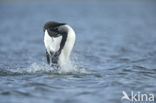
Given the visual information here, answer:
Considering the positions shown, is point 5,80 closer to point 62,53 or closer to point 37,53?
point 62,53

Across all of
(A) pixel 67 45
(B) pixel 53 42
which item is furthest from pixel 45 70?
(A) pixel 67 45

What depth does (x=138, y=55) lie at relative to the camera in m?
16.4

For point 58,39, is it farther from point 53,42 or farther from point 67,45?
point 67,45

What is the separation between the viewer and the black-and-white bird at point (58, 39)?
37.4ft

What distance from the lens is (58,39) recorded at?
11469 mm

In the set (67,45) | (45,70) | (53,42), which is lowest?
(45,70)

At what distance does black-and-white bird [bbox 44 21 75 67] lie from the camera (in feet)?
37.4

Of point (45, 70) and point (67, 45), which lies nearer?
point (67, 45)

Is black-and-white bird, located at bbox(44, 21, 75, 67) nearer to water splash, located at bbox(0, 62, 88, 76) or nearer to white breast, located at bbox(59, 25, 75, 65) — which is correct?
white breast, located at bbox(59, 25, 75, 65)

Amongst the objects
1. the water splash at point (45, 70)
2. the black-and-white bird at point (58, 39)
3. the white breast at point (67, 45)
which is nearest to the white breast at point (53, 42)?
the black-and-white bird at point (58, 39)

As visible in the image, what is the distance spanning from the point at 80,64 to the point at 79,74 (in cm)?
241

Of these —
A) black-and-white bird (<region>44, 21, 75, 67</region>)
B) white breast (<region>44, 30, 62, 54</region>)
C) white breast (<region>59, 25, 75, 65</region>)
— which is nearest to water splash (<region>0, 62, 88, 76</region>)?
white breast (<region>59, 25, 75, 65</region>)

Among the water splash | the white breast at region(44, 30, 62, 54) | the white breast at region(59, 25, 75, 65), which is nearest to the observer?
the white breast at region(59, 25, 75, 65)

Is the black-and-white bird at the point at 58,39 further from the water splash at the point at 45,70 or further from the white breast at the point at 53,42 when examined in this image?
the water splash at the point at 45,70
